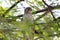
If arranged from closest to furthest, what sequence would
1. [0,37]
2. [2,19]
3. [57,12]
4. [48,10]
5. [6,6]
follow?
[2,19] → [0,37] → [48,10] → [57,12] → [6,6]

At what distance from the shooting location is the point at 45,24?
1.26m

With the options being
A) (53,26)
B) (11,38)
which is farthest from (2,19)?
(53,26)

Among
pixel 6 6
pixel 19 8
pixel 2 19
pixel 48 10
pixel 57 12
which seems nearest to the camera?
pixel 2 19

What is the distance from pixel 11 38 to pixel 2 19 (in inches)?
5.6

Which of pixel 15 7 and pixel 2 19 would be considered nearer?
pixel 2 19

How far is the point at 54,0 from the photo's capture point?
2.12 m

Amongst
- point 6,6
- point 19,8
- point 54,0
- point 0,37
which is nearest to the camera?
point 0,37

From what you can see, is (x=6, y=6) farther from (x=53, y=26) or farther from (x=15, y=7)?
(x=53, y=26)

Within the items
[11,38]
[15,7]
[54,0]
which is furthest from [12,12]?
[11,38]

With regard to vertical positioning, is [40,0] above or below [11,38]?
above

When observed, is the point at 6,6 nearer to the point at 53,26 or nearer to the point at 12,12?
the point at 12,12

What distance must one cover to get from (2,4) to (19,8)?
0.26m

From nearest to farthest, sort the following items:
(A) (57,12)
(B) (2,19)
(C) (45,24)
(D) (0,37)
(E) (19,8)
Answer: (B) (2,19) → (C) (45,24) → (D) (0,37) → (A) (57,12) → (E) (19,8)

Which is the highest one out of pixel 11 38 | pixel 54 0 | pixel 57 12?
pixel 54 0
